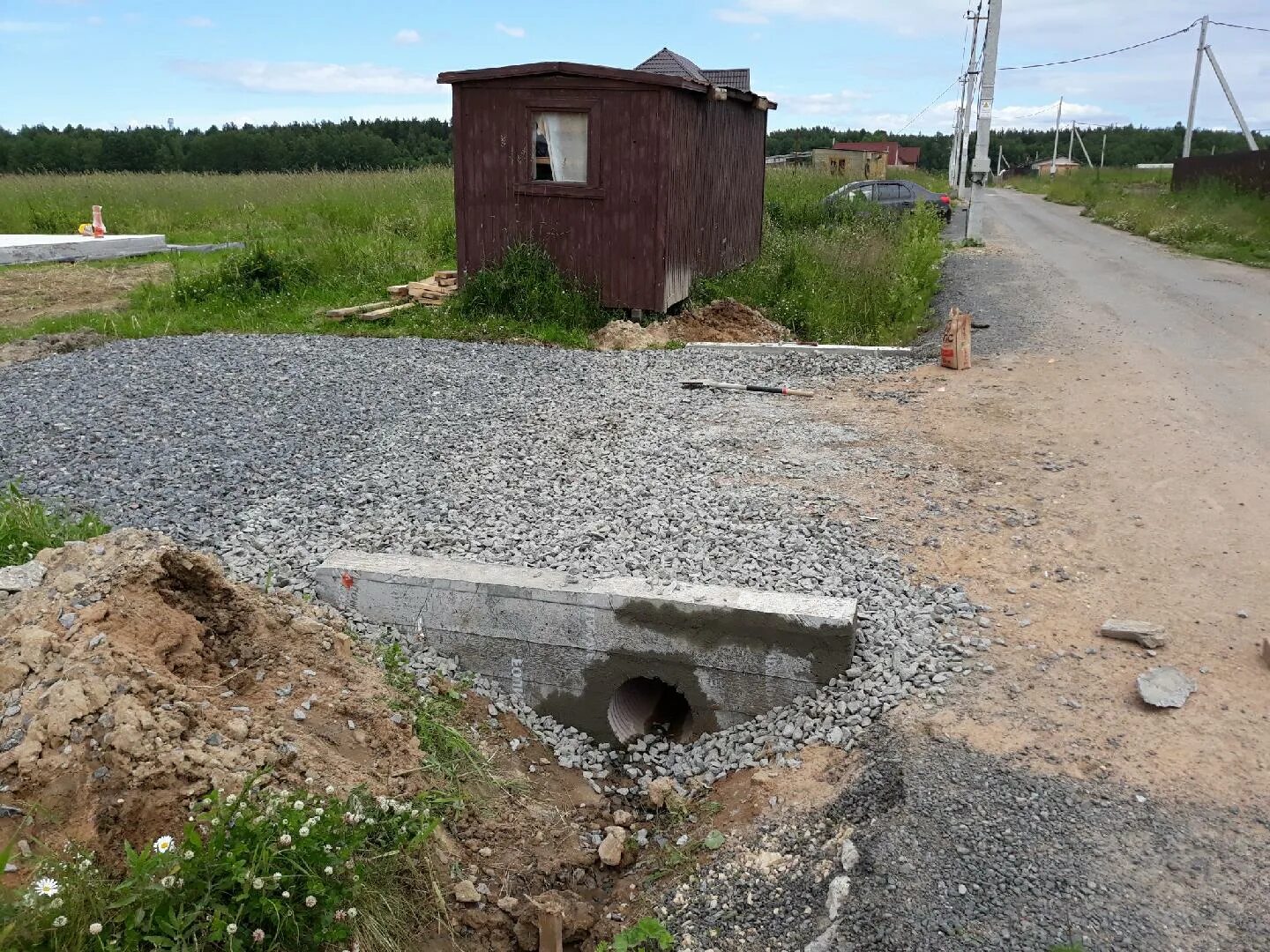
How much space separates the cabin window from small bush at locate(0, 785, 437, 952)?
975cm

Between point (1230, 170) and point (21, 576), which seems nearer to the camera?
point (21, 576)

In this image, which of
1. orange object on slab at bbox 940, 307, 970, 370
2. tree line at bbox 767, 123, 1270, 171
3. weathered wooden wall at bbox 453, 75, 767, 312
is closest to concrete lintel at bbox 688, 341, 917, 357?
orange object on slab at bbox 940, 307, 970, 370

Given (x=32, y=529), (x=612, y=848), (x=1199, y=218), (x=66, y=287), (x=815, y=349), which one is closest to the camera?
(x=612, y=848)

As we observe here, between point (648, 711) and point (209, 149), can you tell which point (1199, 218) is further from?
point (209, 149)

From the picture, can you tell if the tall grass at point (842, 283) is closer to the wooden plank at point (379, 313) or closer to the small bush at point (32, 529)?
the wooden plank at point (379, 313)

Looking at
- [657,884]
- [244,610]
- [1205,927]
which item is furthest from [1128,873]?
[244,610]

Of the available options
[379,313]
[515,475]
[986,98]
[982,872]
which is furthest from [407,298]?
[986,98]

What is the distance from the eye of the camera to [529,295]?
38.8ft

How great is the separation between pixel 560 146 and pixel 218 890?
10.2 meters

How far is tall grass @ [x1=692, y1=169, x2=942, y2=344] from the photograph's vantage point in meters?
12.0

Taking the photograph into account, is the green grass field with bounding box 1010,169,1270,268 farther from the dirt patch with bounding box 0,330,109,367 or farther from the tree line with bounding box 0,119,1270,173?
the tree line with bounding box 0,119,1270,173

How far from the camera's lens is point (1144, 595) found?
16.4ft

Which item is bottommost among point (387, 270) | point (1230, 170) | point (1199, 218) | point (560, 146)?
point (387, 270)

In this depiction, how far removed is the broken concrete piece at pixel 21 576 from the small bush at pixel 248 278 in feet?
30.1
